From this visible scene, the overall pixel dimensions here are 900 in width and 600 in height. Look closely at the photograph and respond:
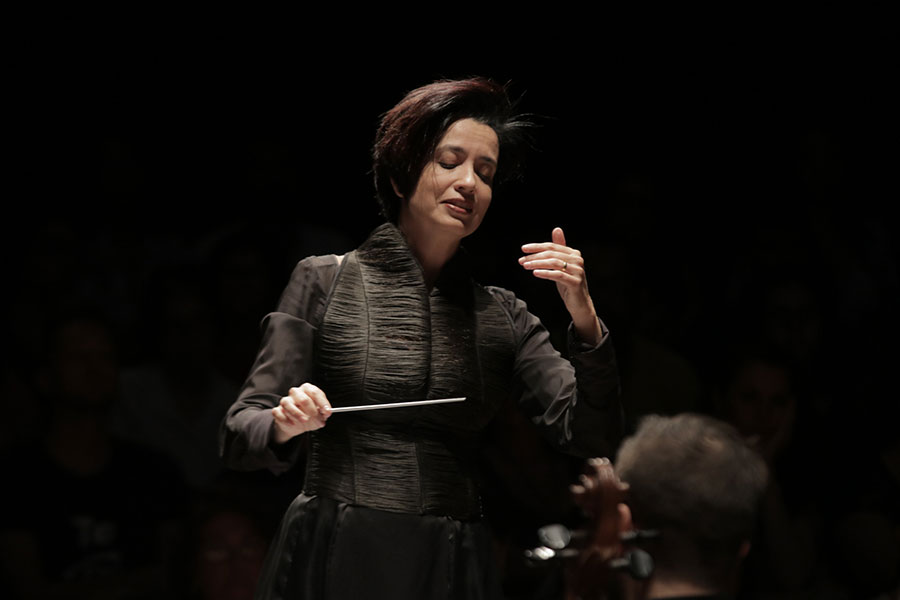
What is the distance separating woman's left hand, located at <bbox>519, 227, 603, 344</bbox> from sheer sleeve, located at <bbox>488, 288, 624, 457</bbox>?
20mm

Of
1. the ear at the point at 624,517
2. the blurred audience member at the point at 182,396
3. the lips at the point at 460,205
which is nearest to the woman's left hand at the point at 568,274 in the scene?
the lips at the point at 460,205

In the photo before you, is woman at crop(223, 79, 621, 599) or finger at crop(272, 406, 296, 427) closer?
finger at crop(272, 406, 296, 427)

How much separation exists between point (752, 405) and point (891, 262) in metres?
0.81

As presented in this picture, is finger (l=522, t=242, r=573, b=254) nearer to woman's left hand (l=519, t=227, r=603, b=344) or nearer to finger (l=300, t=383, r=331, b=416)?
woman's left hand (l=519, t=227, r=603, b=344)

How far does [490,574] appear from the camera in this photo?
7.36 ft

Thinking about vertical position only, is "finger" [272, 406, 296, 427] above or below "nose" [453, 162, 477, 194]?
below

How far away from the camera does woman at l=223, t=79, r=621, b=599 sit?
217cm

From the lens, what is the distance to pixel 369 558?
7.11 ft

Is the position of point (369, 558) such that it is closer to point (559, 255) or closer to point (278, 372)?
point (278, 372)

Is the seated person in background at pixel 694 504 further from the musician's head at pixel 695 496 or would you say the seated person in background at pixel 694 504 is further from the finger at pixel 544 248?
the finger at pixel 544 248

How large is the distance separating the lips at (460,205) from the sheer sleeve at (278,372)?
192 mm

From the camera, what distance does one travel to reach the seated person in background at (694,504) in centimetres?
193

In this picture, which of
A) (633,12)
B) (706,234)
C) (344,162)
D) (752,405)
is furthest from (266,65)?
(752,405)

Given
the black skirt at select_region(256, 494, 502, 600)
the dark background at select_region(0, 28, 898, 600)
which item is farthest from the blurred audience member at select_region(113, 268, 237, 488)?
the black skirt at select_region(256, 494, 502, 600)
